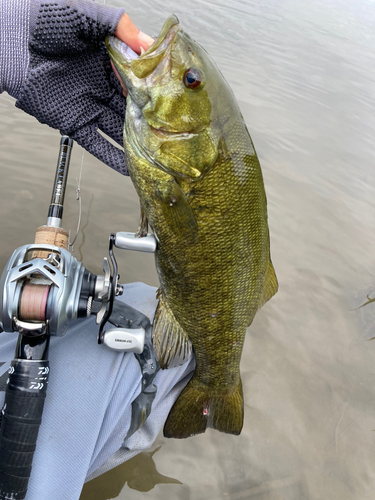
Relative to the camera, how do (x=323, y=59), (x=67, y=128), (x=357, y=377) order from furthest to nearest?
(x=323, y=59), (x=357, y=377), (x=67, y=128)

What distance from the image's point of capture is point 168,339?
1637 mm

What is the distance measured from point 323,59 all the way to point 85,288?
9.15 metres

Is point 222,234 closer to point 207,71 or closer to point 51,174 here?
point 207,71

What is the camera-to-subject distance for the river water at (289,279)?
2111 millimetres

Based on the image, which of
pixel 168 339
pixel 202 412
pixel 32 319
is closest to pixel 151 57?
pixel 32 319

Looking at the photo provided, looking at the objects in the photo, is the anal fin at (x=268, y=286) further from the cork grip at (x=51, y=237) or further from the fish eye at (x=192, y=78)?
the cork grip at (x=51, y=237)

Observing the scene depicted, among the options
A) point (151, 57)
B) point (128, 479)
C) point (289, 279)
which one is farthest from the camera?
point (289, 279)

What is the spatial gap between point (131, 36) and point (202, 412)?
1689mm

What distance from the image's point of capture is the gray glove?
4.92 ft

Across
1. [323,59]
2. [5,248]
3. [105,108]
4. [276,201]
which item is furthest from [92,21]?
[323,59]

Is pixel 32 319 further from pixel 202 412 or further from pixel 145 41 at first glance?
pixel 145 41

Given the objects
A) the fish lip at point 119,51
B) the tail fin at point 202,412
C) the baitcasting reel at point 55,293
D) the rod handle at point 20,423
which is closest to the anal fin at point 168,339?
the baitcasting reel at point 55,293

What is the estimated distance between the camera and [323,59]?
854 cm

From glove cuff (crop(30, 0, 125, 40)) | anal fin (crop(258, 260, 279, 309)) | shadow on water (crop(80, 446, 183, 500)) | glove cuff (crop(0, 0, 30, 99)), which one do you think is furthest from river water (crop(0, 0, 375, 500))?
glove cuff (crop(30, 0, 125, 40))
